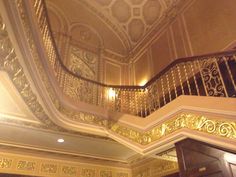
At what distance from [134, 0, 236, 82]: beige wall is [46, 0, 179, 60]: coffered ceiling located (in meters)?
0.77

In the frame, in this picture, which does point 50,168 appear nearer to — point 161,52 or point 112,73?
point 112,73

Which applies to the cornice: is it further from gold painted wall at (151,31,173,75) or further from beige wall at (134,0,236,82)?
gold painted wall at (151,31,173,75)

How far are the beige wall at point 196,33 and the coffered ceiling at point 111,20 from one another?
767 millimetres

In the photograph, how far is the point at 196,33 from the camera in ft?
20.9

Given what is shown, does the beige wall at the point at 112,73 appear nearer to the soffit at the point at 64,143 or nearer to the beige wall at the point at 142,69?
the beige wall at the point at 142,69

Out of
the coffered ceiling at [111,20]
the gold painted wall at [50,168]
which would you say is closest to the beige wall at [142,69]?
the coffered ceiling at [111,20]

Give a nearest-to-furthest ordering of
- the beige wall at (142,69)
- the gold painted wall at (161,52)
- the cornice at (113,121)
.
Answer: the cornice at (113,121)
the gold painted wall at (161,52)
the beige wall at (142,69)

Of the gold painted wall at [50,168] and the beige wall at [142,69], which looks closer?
the gold painted wall at [50,168]

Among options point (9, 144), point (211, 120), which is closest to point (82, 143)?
point (9, 144)

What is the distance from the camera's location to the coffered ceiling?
7.80 meters

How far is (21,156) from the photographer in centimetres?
543

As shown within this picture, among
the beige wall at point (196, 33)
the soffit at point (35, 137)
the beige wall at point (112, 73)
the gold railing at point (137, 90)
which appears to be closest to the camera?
the soffit at point (35, 137)

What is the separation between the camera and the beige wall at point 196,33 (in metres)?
5.48

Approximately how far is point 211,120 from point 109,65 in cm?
577
